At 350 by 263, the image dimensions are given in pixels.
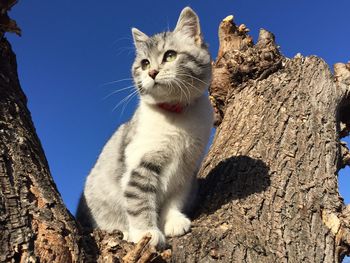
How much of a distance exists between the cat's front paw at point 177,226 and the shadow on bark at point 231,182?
0.99 ft

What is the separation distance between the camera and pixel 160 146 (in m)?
3.58

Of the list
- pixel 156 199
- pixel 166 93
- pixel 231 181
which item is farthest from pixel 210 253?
pixel 166 93

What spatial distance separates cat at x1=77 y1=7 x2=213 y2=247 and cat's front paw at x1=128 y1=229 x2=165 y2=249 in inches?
1.0

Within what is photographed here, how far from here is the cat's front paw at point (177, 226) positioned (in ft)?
10.5

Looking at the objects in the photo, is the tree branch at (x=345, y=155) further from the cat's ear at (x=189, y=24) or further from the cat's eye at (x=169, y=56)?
the cat's eye at (x=169, y=56)

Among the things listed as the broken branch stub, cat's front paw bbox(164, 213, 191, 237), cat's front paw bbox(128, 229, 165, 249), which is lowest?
cat's front paw bbox(128, 229, 165, 249)

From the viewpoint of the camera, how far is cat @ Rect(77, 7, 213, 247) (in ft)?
11.3

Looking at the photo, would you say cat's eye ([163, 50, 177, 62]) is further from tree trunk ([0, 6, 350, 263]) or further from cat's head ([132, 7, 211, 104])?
tree trunk ([0, 6, 350, 263])

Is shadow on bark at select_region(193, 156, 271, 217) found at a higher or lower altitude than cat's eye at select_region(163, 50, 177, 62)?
lower

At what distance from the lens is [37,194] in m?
2.48

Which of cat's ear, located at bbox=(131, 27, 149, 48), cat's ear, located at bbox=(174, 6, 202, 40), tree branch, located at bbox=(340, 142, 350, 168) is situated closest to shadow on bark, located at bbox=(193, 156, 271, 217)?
cat's ear, located at bbox=(174, 6, 202, 40)

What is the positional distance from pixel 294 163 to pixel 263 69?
1.91 meters

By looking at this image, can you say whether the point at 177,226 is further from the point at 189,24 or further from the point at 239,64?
the point at 239,64

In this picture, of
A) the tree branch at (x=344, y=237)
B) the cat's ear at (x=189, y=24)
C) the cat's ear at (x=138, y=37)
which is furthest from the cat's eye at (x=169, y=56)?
the tree branch at (x=344, y=237)
